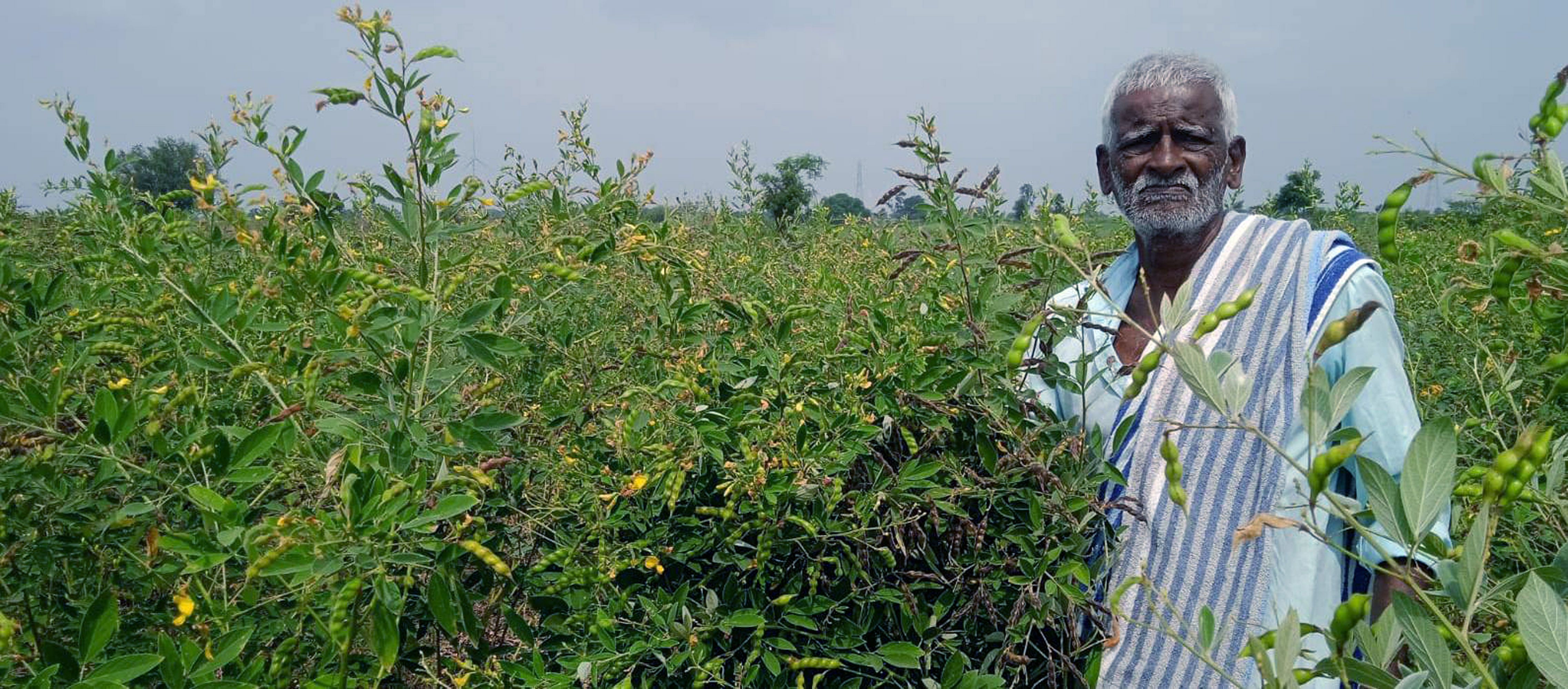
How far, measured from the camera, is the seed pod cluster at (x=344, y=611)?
110 centimetres

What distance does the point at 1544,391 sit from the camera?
5.32 feet

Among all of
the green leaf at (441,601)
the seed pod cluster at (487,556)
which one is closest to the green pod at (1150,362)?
the seed pod cluster at (487,556)

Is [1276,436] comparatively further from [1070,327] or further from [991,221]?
[991,221]

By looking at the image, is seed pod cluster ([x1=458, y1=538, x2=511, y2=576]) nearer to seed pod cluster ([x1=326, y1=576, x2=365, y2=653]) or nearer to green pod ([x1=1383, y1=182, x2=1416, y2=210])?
seed pod cluster ([x1=326, y1=576, x2=365, y2=653])

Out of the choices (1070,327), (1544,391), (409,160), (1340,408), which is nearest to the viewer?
(1340,408)

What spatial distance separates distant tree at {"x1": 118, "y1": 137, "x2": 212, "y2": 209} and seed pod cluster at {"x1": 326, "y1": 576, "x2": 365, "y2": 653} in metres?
0.87

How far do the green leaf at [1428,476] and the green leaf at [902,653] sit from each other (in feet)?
3.06

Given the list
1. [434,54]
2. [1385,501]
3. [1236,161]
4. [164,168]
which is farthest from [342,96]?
[164,168]

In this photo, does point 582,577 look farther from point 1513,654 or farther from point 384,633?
point 1513,654

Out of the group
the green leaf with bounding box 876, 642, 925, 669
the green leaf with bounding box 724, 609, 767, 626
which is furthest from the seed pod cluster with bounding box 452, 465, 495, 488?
the green leaf with bounding box 876, 642, 925, 669

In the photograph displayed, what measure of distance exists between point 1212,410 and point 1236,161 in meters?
0.96

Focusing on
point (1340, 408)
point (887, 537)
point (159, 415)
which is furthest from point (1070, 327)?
point (159, 415)

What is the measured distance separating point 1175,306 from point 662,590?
0.89 meters

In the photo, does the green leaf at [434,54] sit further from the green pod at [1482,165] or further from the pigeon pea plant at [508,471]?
the green pod at [1482,165]
